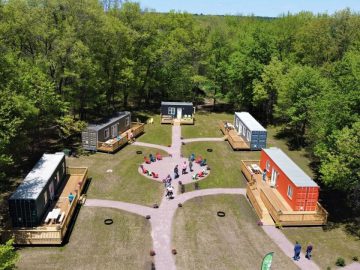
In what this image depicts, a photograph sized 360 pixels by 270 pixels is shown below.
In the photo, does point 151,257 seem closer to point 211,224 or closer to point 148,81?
point 211,224

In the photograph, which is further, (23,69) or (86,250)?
(23,69)

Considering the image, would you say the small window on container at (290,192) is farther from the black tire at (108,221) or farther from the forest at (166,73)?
the black tire at (108,221)

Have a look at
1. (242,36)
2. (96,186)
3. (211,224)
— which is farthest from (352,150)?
(242,36)

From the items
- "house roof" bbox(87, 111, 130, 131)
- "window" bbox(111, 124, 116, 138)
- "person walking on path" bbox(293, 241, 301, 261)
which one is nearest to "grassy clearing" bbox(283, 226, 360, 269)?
"person walking on path" bbox(293, 241, 301, 261)

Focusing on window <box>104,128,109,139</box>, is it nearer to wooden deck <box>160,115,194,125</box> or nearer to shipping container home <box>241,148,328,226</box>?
wooden deck <box>160,115,194,125</box>

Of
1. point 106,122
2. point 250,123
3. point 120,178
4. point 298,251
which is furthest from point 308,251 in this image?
point 106,122

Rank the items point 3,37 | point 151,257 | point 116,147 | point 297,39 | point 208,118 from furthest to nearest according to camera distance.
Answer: point 297,39 < point 208,118 < point 116,147 < point 3,37 < point 151,257

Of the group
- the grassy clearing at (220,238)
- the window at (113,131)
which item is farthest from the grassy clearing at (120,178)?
the grassy clearing at (220,238)
